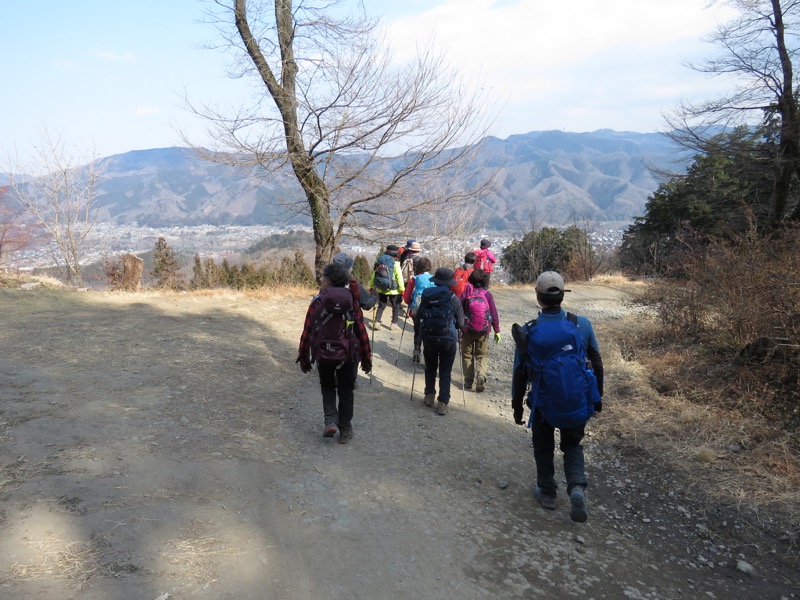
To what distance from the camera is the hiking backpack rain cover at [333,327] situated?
177 inches

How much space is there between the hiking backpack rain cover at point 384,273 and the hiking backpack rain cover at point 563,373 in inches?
218

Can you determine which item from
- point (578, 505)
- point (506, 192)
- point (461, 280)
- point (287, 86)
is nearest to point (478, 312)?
point (461, 280)

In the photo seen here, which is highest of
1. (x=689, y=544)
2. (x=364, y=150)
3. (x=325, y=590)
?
(x=364, y=150)

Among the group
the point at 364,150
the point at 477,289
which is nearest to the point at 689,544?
the point at 477,289

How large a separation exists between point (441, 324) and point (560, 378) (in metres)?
2.33

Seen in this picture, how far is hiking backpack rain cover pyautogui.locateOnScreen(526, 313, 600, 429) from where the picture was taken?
3.59 m

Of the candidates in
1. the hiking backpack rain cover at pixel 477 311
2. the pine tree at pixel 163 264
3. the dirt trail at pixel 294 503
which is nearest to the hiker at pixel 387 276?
the hiking backpack rain cover at pixel 477 311

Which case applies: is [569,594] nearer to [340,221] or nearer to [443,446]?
[443,446]

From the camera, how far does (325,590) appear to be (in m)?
2.88

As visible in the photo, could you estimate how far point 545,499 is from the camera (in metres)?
4.07

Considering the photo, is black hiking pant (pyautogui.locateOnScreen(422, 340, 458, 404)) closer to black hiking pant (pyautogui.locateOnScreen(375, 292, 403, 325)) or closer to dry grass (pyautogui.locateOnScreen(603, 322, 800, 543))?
dry grass (pyautogui.locateOnScreen(603, 322, 800, 543))

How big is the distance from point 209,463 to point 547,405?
113 inches

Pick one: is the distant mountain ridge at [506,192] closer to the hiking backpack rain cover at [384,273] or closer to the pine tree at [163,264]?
the pine tree at [163,264]

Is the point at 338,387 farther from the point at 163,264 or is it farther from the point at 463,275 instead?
the point at 163,264
